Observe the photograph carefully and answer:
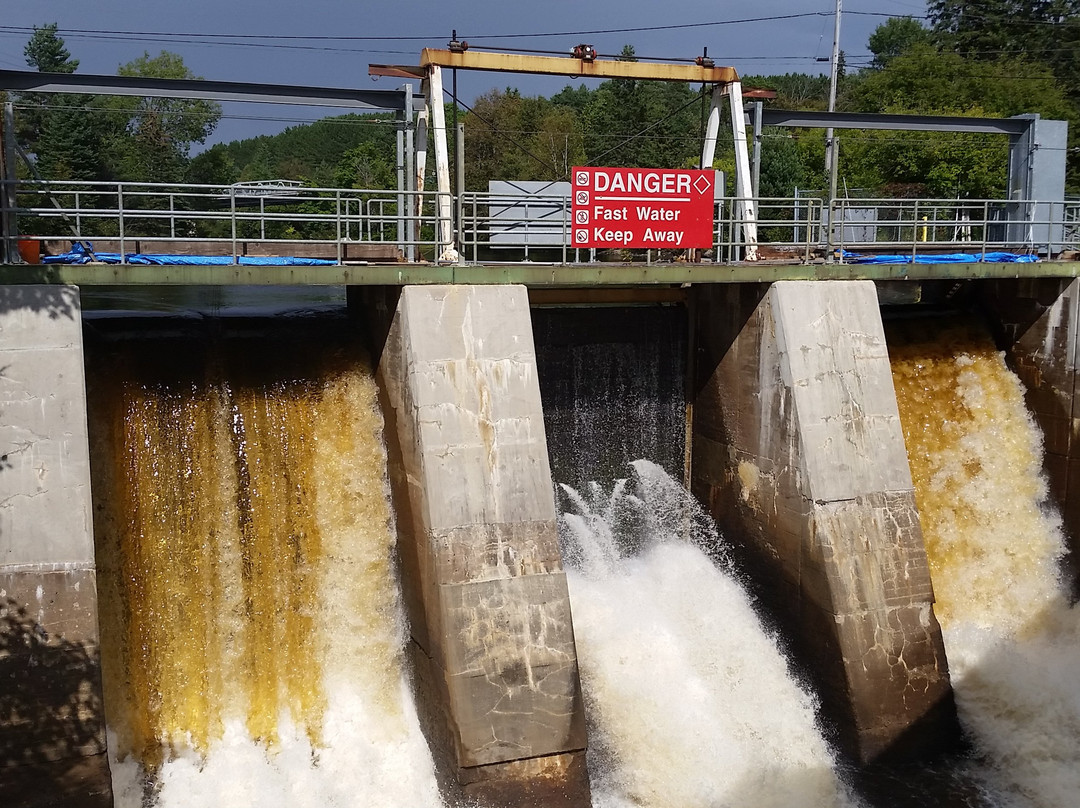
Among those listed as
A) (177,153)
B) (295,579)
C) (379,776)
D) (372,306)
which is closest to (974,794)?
(379,776)

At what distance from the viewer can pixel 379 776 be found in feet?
32.5

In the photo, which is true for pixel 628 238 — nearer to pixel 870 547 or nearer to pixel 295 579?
pixel 870 547

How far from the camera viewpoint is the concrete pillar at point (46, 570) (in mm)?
8234

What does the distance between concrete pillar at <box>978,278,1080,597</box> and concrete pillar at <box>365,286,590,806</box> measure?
28.3 ft

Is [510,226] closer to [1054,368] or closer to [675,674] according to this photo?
[675,674]

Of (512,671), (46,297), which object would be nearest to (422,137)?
(46,297)

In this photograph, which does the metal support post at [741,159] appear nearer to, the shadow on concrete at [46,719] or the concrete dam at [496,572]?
the concrete dam at [496,572]

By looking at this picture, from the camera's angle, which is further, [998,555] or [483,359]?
[998,555]

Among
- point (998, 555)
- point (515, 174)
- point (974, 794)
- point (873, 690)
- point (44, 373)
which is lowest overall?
point (974, 794)

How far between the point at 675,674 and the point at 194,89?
913cm

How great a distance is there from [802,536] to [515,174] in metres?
45.6

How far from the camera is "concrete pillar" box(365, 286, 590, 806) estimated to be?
9.33 meters

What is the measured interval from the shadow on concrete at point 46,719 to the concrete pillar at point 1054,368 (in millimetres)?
12885

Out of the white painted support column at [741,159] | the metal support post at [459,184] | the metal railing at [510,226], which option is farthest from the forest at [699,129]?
the metal support post at [459,184]
